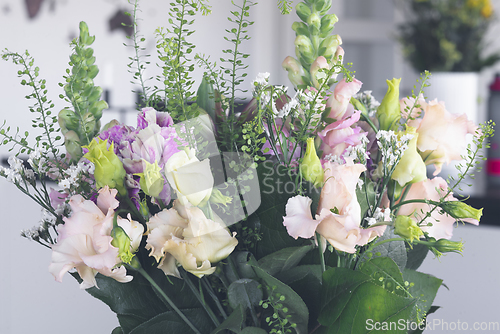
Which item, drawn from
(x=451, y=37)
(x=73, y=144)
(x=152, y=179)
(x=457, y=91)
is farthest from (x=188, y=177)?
(x=451, y=37)

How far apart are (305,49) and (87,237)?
0.19 meters

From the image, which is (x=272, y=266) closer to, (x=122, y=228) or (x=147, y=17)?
(x=122, y=228)

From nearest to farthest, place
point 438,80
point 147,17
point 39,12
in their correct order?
point 438,80 < point 39,12 < point 147,17

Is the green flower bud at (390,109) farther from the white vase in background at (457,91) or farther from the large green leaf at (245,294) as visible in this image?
the white vase in background at (457,91)

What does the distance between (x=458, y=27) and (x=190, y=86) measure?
2.10 metres

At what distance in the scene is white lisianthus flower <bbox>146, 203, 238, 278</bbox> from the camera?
0.86ft

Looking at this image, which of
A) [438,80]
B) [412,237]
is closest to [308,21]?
[412,237]

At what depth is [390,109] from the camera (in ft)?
1.02

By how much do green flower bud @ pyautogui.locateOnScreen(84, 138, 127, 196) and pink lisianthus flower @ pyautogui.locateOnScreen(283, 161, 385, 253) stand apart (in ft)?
0.34

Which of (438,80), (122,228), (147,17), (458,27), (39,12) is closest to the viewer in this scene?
(122,228)

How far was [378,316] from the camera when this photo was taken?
0.86 ft

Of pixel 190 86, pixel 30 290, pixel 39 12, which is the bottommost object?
pixel 30 290

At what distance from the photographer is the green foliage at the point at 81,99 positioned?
12.2 inches

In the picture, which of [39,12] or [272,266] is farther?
[39,12]
